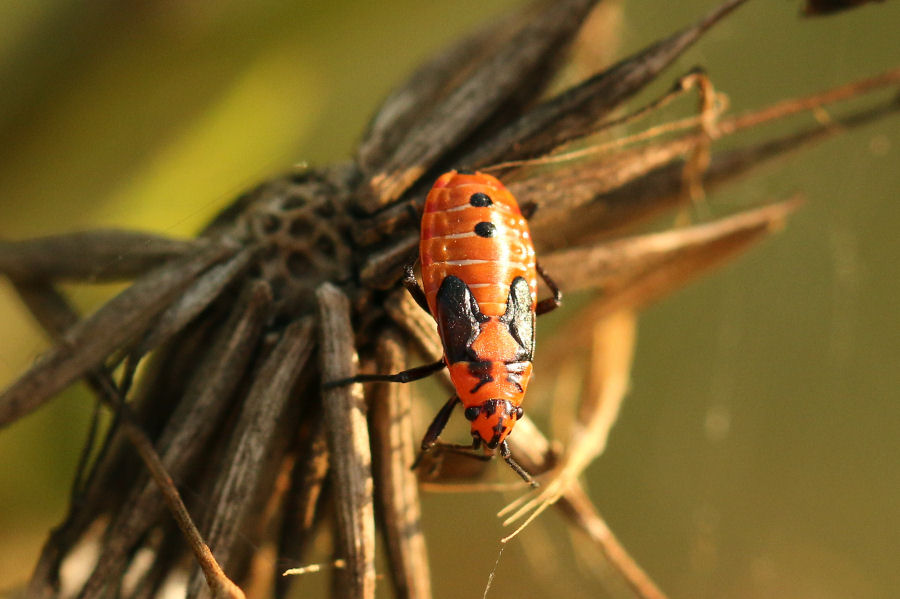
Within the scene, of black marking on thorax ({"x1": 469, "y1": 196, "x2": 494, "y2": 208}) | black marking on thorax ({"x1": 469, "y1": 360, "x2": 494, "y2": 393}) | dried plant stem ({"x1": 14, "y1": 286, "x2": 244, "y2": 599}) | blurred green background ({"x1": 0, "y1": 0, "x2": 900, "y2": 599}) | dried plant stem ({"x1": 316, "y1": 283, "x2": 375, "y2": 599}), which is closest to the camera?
dried plant stem ({"x1": 14, "y1": 286, "x2": 244, "y2": 599})

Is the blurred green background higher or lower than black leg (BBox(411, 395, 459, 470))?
lower

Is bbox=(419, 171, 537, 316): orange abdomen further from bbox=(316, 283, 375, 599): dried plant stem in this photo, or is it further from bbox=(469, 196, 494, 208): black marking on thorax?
bbox=(316, 283, 375, 599): dried plant stem

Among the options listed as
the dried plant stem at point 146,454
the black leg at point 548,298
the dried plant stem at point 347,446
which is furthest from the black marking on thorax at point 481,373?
the dried plant stem at point 146,454

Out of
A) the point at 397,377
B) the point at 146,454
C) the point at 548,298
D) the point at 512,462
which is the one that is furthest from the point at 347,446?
the point at 548,298

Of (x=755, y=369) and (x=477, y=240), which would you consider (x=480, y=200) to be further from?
(x=755, y=369)

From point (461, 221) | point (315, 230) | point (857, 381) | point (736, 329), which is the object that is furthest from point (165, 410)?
point (857, 381)

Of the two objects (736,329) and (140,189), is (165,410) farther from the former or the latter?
(736,329)

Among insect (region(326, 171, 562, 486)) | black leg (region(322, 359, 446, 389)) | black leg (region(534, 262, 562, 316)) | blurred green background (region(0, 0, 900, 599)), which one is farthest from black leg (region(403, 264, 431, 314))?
blurred green background (region(0, 0, 900, 599))

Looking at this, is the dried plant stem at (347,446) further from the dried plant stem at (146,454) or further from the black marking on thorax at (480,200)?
the black marking on thorax at (480,200)
